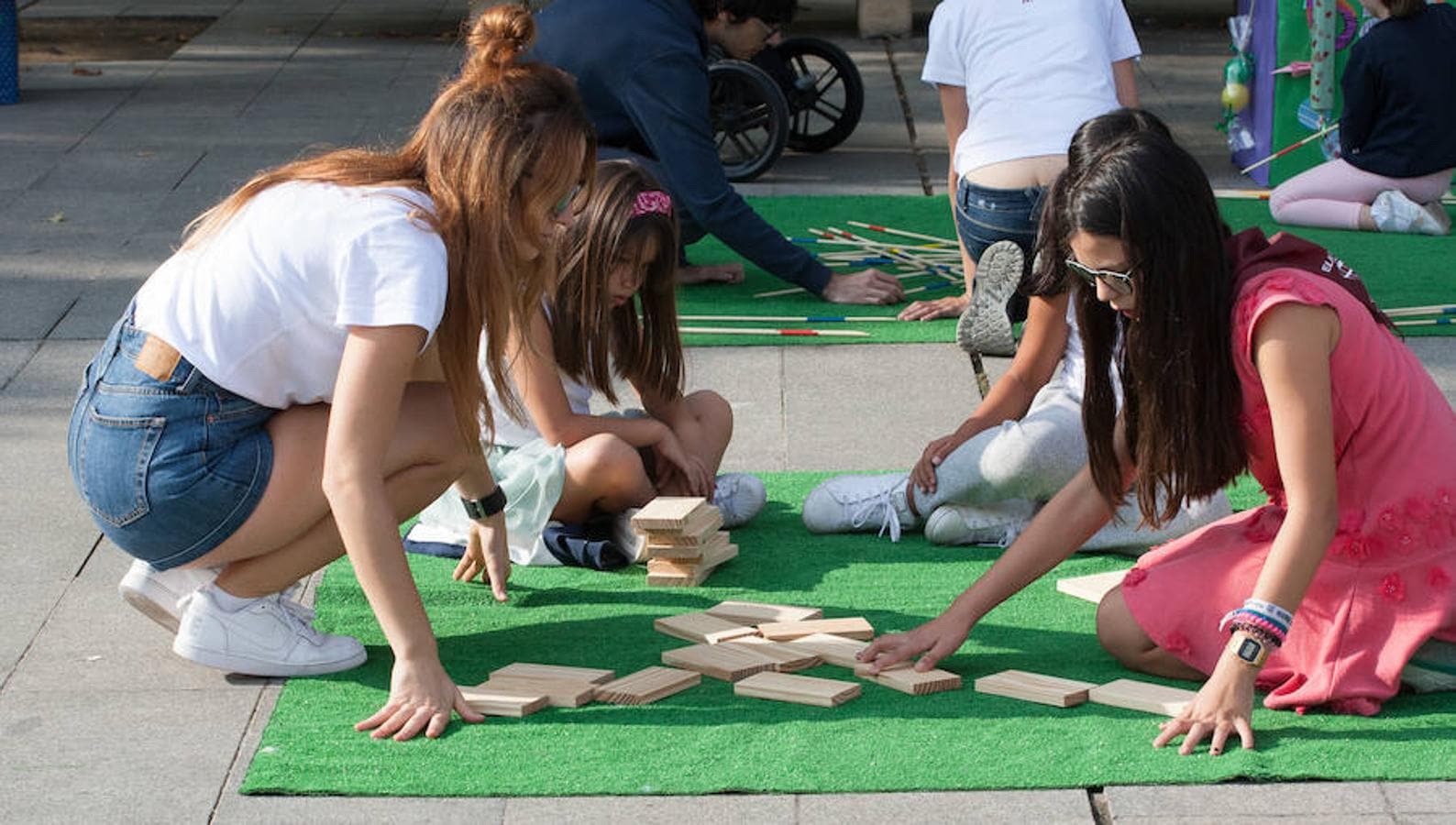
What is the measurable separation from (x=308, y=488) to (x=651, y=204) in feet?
3.55

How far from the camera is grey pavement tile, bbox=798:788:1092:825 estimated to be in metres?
2.93

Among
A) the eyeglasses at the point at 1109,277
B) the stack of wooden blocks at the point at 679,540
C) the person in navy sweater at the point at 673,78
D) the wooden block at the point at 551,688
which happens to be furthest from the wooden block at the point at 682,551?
the person in navy sweater at the point at 673,78

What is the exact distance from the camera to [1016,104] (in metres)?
5.79

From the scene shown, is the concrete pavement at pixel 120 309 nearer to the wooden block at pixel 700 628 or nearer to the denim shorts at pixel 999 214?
the denim shorts at pixel 999 214

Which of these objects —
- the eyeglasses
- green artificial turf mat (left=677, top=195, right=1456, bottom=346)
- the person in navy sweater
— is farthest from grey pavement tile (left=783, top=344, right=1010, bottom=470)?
the eyeglasses

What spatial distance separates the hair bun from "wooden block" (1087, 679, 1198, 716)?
4.94 ft

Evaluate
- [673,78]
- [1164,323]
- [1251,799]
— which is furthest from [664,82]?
[1251,799]

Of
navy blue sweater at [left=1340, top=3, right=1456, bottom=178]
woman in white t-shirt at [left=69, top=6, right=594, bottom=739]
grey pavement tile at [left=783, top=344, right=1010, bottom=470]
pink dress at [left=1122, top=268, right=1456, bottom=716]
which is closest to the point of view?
woman in white t-shirt at [left=69, top=6, right=594, bottom=739]

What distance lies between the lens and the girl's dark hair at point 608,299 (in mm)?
4102

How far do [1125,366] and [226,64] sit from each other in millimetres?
9243

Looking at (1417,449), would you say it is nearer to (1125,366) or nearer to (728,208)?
(1125,366)

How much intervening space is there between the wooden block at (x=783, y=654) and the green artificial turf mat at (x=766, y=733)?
0.04 meters

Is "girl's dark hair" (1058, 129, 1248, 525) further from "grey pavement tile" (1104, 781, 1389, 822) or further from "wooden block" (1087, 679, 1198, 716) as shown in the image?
"grey pavement tile" (1104, 781, 1389, 822)

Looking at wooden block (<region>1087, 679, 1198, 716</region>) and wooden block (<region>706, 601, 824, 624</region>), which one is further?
wooden block (<region>706, 601, 824, 624</region>)
